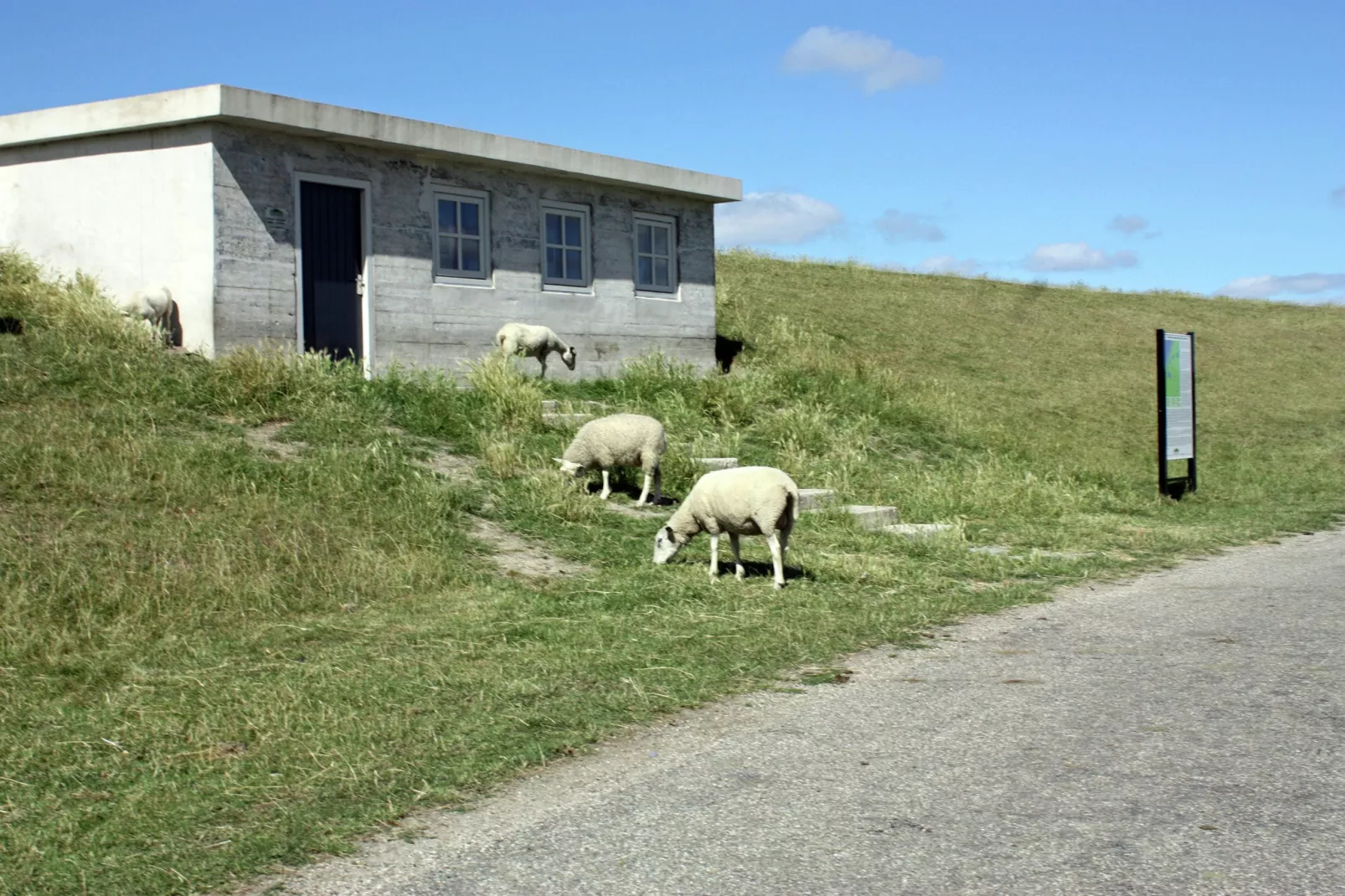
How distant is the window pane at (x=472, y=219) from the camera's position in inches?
778

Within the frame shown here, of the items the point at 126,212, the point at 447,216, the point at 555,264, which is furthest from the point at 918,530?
the point at 126,212

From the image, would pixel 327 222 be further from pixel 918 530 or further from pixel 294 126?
pixel 918 530

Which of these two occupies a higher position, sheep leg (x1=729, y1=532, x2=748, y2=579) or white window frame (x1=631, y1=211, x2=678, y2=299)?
white window frame (x1=631, y1=211, x2=678, y2=299)

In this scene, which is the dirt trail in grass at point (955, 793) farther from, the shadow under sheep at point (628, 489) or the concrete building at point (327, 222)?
the concrete building at point (327, 222)

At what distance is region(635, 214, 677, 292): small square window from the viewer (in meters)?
22.8

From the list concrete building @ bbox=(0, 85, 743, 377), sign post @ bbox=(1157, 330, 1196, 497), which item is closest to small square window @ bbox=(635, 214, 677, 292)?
concrete building @ bbox=(0, 85, 743, 377)

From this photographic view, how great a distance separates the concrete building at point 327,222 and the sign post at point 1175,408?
8654 millimetres

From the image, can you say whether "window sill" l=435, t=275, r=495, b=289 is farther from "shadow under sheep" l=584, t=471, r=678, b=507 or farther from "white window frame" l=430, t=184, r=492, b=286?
"shadow under sheep" l=584, t=471, r=678, b=507

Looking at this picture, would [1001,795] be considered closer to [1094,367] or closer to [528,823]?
[528,823]

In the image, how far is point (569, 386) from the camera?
20.2 m

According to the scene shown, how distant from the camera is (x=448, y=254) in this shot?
19.5 metres

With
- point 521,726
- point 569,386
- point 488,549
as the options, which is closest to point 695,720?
point 521,726

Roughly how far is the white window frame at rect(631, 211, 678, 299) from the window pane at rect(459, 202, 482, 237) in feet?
11.0

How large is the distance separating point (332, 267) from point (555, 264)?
4.25 metres
